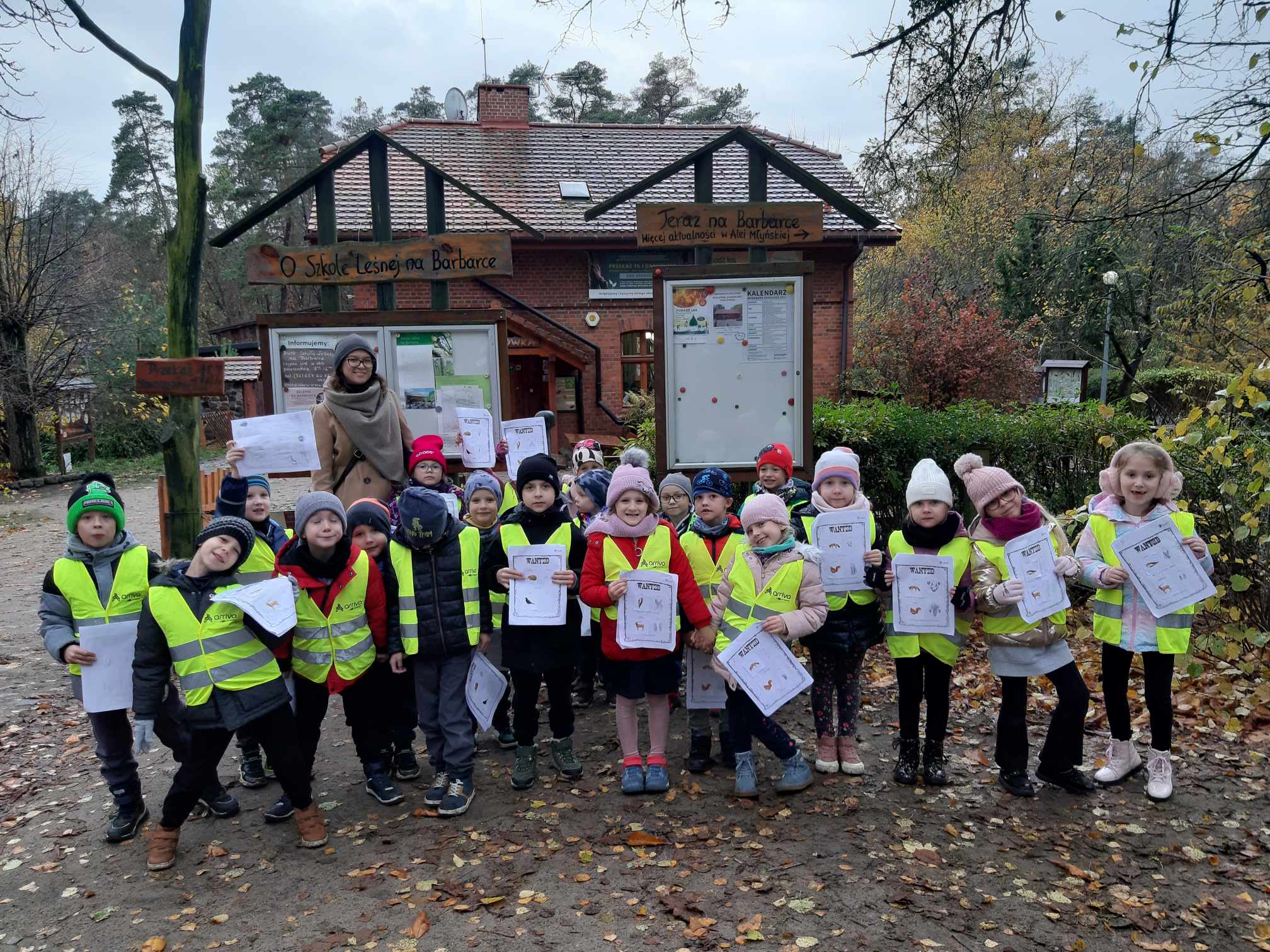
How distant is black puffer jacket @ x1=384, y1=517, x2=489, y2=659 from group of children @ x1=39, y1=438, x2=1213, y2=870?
10mm

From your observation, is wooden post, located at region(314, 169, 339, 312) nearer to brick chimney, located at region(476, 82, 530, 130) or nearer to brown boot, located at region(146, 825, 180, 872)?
brown boot, located at region(146, 825, 180, 872)

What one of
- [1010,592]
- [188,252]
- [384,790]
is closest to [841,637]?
[1010,592]

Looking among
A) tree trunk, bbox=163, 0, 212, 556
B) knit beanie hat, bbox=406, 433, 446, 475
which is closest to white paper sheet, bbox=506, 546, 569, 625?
knit beanie hat, bbox=406, 433, 446, 475

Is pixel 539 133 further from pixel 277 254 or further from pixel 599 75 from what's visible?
pixel 599 75

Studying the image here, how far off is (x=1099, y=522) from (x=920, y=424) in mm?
3303

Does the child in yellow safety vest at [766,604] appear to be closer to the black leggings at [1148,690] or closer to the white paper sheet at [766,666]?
the white paper sheet at [766,666]

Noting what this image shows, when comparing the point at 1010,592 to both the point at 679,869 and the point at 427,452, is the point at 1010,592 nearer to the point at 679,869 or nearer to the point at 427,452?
the point at 679,869

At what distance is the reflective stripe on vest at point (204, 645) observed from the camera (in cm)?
382

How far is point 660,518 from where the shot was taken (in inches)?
198

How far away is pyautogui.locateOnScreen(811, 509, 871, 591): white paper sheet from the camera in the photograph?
4.43 m

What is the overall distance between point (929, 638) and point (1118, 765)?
1196 millimetres

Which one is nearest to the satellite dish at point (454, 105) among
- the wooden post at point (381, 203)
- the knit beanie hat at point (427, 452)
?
the wooden post at point (381, 203)

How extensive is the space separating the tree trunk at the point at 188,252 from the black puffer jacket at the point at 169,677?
3.79 m

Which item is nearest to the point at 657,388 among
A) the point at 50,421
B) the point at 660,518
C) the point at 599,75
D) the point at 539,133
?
the point at 660,518
